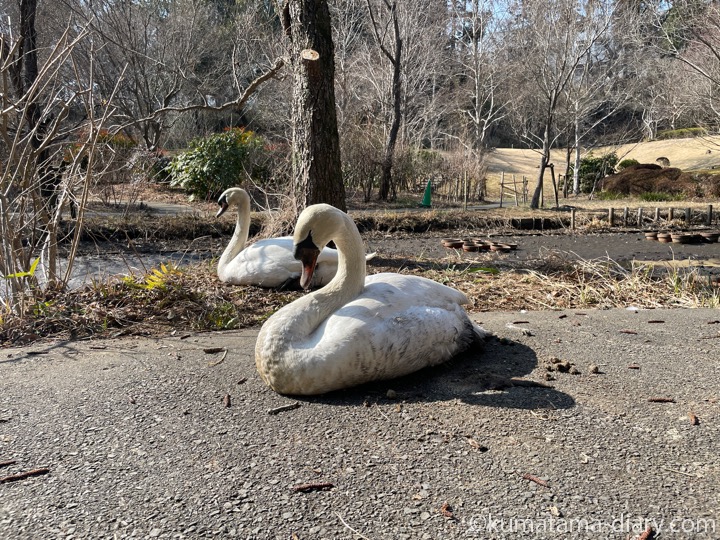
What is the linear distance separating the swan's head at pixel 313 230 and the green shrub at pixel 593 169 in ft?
Answer: 99.9

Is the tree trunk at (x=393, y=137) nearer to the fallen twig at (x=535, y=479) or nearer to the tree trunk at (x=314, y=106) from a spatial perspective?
the tree trunk at (x=314, y=106)

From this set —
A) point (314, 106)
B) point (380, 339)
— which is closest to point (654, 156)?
point (314, 106)

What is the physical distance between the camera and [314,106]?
829 cm

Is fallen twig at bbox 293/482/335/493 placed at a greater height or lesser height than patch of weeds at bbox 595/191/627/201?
lesser

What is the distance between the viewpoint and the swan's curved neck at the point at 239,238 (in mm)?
7324

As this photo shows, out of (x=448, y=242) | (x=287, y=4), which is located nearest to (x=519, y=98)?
(x=448, y=242)

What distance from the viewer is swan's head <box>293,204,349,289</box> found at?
12.4ft

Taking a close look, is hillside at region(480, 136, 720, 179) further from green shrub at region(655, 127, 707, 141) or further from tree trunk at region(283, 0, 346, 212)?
tree trunk at region(283, 0, 346, 212)

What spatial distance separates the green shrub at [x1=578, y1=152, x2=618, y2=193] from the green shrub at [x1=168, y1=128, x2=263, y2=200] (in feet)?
61.8

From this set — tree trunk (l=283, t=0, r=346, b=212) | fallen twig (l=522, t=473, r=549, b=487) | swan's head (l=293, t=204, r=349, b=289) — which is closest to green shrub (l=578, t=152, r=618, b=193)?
tree trunk (l=283, t=0, r=346, b=212)

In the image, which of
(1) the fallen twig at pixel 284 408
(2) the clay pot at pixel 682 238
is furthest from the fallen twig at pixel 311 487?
(2) the clay pot at pixel 682 238

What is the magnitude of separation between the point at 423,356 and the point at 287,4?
653cm

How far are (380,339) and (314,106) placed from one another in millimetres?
5429

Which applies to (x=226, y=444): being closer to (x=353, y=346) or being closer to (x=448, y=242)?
(x=353, y=346)
